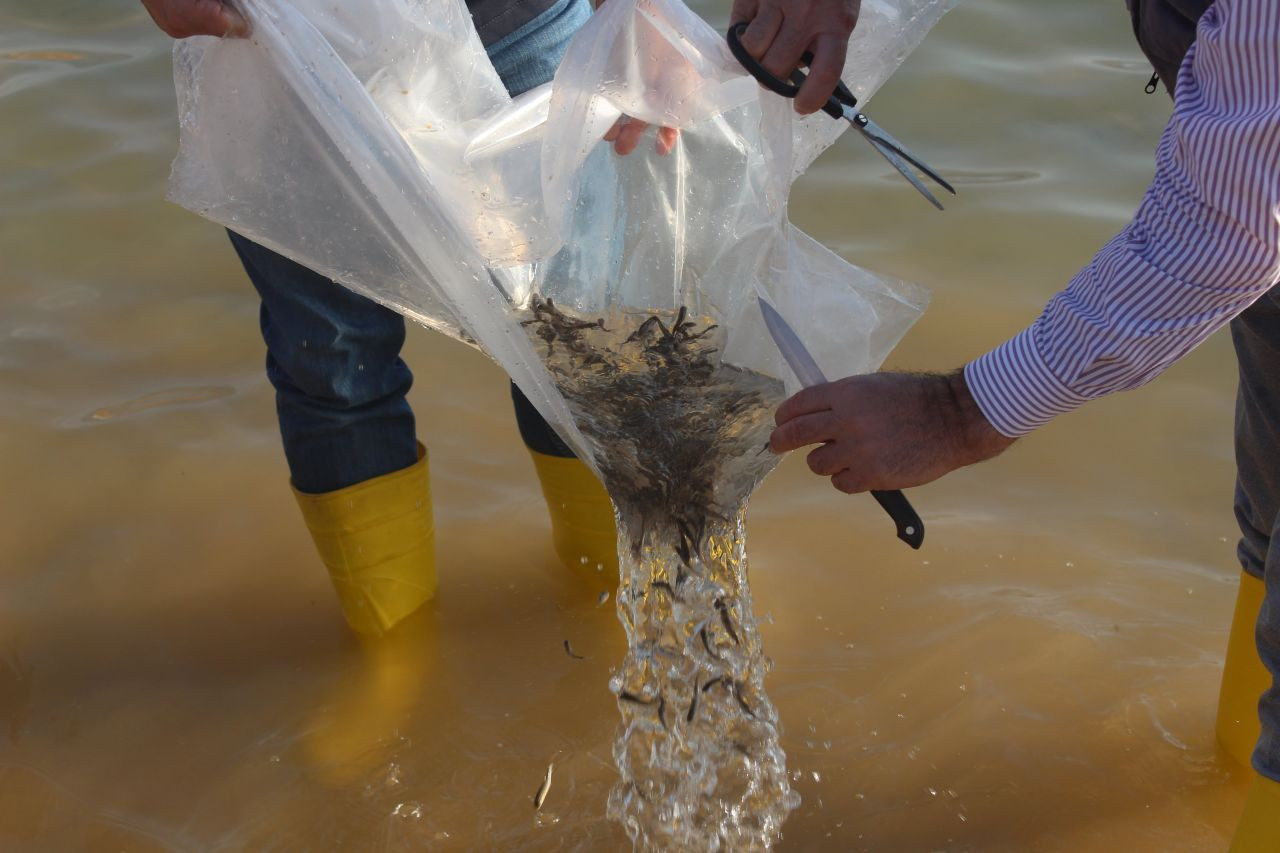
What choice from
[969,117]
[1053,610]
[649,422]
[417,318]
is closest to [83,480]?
[417,318]

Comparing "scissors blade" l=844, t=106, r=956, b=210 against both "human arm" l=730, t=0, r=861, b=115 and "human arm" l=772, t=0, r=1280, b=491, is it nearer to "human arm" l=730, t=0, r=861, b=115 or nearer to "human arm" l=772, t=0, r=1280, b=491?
"human arm" l=730, t=0, r=861, b=115

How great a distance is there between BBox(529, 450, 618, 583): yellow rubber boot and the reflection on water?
0.05 metres

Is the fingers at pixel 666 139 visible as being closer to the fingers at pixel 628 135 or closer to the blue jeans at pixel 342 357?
the fingers at pixel 628 135

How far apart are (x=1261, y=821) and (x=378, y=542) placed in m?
1.09

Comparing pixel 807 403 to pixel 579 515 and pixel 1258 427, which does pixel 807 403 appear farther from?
pixel 579 515

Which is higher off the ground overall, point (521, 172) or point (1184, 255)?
point (1184, 255)

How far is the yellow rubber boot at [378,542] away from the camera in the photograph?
1647mm

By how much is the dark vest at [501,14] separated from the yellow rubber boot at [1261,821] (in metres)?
1.16

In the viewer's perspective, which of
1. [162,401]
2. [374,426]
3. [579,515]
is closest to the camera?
[374,426]

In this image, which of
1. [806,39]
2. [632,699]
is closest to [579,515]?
[632,699]

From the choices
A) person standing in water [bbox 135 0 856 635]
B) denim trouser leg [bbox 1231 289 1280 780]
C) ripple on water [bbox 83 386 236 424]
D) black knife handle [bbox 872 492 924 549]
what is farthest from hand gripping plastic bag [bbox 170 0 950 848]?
ripple on water [bbox 83 386 236 424]

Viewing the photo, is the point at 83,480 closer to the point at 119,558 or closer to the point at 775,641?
the point at 119,558

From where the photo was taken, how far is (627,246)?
5.01 ft

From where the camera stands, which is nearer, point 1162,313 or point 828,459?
point 1162,313
